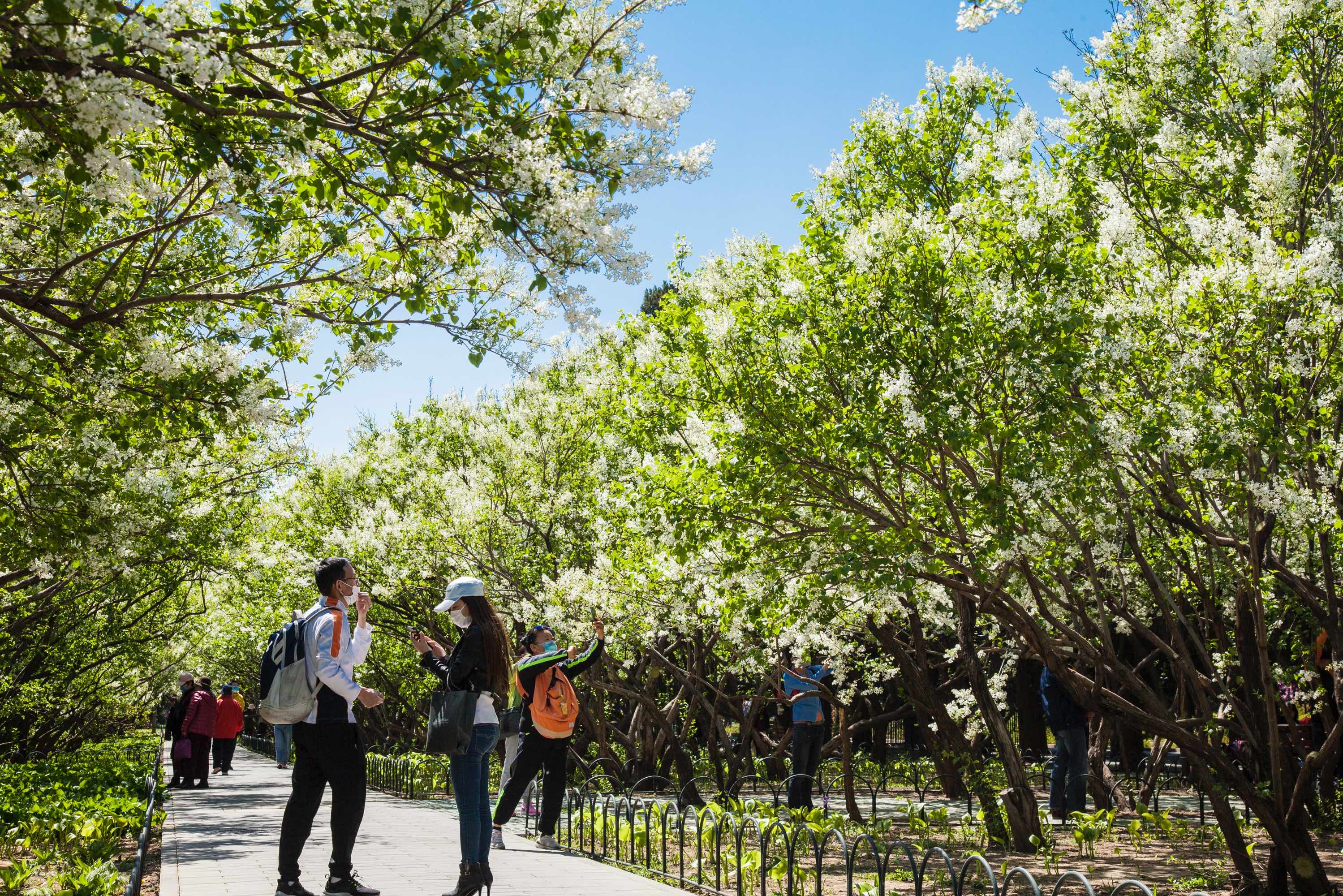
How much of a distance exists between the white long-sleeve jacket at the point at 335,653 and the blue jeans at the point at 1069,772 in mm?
7097

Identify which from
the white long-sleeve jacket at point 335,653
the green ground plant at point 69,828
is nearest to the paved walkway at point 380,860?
the green ground plant at point 69,828

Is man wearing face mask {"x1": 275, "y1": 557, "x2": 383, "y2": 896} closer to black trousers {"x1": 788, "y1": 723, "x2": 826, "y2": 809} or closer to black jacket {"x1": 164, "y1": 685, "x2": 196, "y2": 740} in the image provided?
black trousers {"x1": 788, "y1": 723, "x2": 826, "y2": 809}

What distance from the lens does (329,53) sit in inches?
180

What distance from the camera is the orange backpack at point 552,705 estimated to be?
819cm

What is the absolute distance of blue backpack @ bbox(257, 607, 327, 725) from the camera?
17.8 feet

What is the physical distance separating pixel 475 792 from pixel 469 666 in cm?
66

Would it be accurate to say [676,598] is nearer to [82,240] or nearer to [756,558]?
[756,558]

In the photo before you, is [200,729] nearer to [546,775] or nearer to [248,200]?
[546,775]

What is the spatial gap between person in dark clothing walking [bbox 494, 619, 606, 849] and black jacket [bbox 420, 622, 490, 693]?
193cm

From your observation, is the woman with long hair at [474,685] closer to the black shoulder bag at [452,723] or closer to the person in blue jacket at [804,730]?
the black shoulder bag at [452,723]

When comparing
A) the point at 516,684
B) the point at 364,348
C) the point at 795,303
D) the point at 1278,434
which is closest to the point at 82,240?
the point at 364,348

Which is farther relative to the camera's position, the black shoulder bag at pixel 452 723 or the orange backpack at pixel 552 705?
the orange backpack at pixel 552 705

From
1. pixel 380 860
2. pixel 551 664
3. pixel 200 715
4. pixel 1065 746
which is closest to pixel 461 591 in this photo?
pixel 551 664

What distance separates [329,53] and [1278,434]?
5.20 metres
